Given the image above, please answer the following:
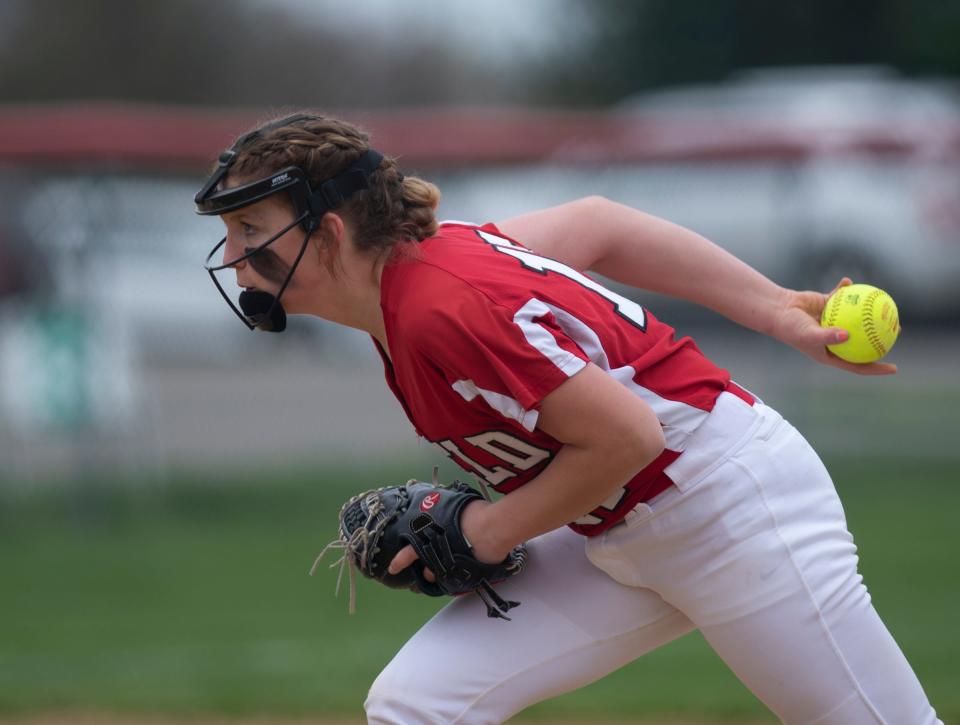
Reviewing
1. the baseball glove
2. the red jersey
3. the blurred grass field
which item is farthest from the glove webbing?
the blurred grass field

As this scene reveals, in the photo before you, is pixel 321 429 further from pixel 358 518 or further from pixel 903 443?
pixel 358 518

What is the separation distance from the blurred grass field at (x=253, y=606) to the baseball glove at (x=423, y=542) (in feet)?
7.68

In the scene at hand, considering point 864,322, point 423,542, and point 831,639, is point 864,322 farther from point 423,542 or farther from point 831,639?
point 423,542

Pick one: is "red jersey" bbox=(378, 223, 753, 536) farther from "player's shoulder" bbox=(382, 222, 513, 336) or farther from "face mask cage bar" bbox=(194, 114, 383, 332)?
"face mask cage bar" bbox=(194, 114, 383, 332)

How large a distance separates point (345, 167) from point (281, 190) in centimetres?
14

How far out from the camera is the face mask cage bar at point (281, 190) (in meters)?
2.59

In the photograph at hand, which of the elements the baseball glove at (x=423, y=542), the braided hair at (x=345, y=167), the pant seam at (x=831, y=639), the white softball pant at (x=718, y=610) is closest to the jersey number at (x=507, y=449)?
the baseball glove at (x=423, y=542)

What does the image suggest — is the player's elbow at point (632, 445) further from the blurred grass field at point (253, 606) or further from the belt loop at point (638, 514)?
the blurred grass field at point (253, 606)

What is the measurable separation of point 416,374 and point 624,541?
1.90 feet

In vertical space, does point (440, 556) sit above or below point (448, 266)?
below

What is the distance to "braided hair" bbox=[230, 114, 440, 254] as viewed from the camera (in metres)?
2.61

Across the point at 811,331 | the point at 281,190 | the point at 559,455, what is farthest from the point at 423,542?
the point at 811,331

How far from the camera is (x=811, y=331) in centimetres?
296

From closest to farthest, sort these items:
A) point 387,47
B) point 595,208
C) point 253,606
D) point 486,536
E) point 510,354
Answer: point 510,354, point 486,536, point 595,208, point 253,606, point 387,47
